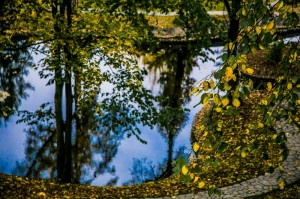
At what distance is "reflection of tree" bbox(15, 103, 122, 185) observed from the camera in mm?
17828

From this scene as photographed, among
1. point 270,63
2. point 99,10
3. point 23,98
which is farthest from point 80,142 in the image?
point 270,63

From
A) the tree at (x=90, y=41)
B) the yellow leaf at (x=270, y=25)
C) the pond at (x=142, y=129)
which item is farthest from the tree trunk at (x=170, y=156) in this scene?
the yellow leaf at (x=270, y=25)

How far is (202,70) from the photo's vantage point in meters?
31.8

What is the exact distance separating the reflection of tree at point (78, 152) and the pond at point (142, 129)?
22 cm

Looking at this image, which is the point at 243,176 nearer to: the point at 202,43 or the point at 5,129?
the point at 202,43

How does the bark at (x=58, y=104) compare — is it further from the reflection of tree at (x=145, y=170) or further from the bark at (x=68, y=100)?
the reflection of tree at (x=145, y=170)

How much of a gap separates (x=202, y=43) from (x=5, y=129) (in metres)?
13.9

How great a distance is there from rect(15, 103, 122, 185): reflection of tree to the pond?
221 millimetres

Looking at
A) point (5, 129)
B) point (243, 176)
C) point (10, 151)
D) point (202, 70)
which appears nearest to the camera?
point (243, 176)

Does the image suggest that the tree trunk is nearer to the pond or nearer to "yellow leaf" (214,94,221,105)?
the pond

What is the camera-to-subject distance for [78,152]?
19.4 metres

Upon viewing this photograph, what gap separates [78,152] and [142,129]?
496cm

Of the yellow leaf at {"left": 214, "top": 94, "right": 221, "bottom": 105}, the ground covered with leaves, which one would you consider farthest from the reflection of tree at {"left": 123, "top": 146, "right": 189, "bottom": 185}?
the yellow leaf at {"left": 214, "top": 94, "right": 221, "bottom": 105}

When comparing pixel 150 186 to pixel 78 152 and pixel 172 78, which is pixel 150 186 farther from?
Result: pixel 172 78
